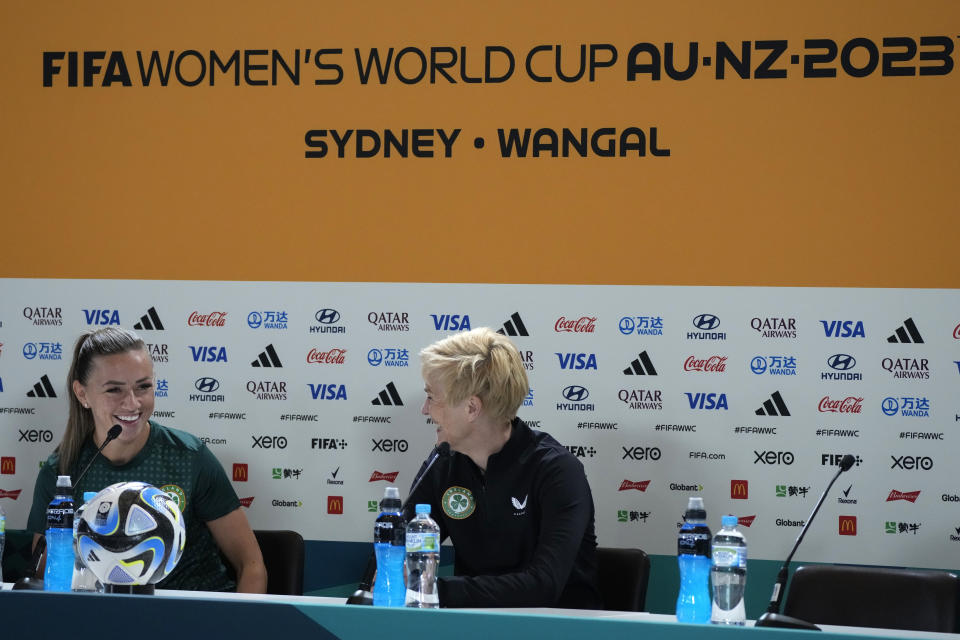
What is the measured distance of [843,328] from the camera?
367 cm

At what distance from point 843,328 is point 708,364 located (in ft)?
1.51

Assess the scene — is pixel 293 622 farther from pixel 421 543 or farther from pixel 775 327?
pixel 775 327

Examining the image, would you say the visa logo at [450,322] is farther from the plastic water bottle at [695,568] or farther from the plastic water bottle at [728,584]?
the plastic water bottle at [728,584]

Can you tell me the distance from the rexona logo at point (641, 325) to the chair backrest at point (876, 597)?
0.96 m

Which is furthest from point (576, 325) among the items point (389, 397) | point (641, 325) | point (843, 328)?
point (843, 328)

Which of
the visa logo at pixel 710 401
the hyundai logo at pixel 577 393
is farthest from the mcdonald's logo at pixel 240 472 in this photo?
the visa logo at pixel 710 401

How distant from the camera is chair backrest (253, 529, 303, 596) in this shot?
3.55 metres

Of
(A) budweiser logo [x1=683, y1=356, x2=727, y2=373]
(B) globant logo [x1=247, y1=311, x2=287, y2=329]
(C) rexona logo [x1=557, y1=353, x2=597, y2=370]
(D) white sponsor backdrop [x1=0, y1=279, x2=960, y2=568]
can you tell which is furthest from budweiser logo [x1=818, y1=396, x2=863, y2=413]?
(B) globant logo [x1=247, y1=311, x2=287, y2=329]

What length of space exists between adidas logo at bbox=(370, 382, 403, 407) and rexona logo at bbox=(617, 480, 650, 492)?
2.73ft

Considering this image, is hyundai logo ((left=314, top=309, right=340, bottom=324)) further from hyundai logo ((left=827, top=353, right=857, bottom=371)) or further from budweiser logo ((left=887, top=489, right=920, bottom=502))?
budweiser logo ((left=887, top=489, right=920, bottom=502))

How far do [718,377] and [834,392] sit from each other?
381 mm

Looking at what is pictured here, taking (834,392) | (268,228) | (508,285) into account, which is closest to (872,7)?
(834,392)

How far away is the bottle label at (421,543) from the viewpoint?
2441mm

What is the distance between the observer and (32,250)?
4137mm
